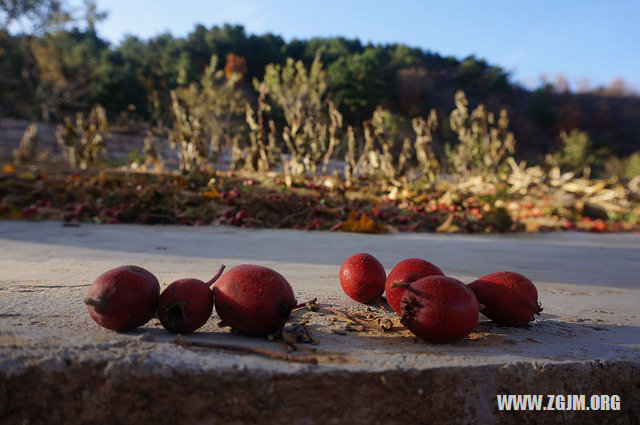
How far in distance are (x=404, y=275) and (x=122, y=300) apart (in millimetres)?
735

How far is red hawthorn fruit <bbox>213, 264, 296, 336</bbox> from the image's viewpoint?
99 cm

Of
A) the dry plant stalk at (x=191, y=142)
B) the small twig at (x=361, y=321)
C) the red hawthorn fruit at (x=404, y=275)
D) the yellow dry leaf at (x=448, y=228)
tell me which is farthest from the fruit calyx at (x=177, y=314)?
the dry plant stalk at (x=191, y=142)

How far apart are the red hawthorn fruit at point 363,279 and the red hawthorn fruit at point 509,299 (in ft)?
1.01

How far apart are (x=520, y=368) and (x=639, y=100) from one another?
50305mm

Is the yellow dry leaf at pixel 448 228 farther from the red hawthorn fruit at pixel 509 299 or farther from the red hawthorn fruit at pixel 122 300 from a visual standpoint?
the red hawthorn fruit at pixel 122 300

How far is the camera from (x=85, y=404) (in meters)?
0.73

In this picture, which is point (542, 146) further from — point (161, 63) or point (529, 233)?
point (529, 233)

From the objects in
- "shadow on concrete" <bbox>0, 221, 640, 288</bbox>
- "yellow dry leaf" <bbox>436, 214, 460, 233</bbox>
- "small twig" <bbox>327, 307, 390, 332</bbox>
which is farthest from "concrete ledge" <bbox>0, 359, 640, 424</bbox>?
"yellow dry leaf" <bbox>436, 214, 460, 233</bbox>

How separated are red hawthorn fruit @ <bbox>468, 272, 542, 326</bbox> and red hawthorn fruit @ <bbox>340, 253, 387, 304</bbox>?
0.31 m

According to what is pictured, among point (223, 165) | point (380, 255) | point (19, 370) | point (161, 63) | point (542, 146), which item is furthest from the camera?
point (542, 146)

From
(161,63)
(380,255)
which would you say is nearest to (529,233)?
(380,255)

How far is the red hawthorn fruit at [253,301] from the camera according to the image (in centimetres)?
99

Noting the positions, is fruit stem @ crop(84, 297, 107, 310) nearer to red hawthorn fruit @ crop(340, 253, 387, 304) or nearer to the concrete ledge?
the concrete ledge

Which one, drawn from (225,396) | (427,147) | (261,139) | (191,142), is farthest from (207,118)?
(225,396)
